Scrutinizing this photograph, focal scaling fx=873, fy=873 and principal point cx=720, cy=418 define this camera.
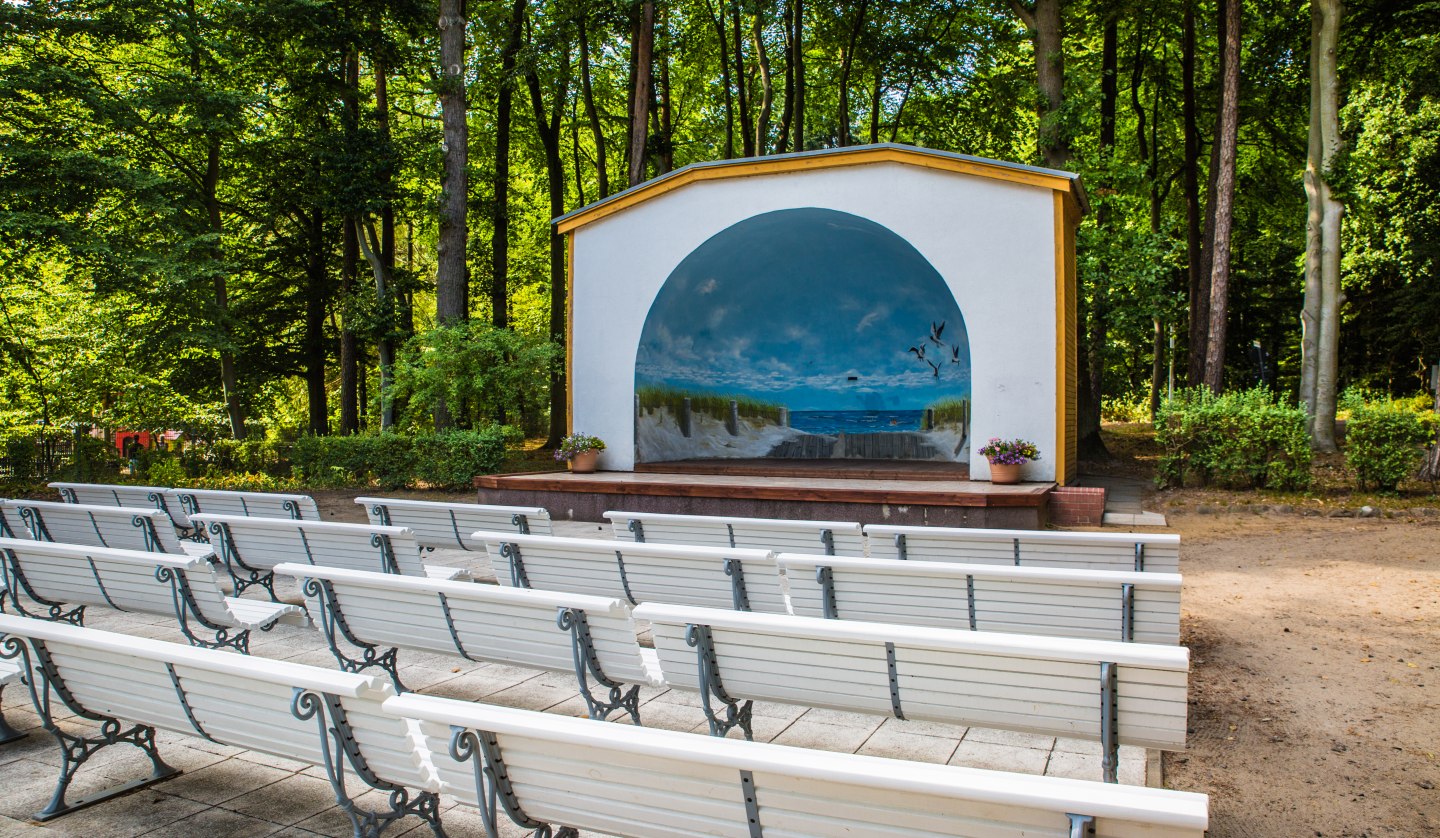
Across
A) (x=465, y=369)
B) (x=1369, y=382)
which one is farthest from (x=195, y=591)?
(x=1369, y=382)

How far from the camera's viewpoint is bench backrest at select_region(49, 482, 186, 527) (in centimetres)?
748

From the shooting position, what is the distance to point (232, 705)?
101 inches

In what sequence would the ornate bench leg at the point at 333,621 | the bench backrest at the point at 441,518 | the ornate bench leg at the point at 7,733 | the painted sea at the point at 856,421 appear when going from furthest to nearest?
the painted sea at the point at 856,421 < the bench backrest at the point at 441,518 < the ornate bench leg at the point at 333,621 < the ornate bench leg at the point at 7,733

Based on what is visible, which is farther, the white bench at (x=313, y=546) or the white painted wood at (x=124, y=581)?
the white bench at (x=313, y=546)

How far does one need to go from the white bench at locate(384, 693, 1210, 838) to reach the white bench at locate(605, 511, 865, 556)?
2.66 metres

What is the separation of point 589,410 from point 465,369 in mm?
2275

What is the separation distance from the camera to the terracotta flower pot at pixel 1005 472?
9742 millimetres

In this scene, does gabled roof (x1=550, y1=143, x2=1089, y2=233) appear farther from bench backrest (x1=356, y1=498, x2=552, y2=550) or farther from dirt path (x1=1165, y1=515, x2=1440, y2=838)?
bench backrest (x1=356, y1=498, x2=552, y2=550)

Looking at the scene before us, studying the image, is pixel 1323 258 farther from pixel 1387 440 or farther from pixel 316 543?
pixel 316 543

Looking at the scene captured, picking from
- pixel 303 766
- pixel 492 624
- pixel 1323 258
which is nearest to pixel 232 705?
pixel 303 766

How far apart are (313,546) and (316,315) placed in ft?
55.1

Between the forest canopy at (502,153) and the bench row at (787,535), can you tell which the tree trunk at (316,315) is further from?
the bench row at (787,535)

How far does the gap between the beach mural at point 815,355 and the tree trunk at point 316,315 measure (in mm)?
10127

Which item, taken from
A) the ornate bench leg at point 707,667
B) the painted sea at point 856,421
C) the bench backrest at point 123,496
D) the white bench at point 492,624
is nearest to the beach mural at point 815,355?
the painted sea at point 856,421
